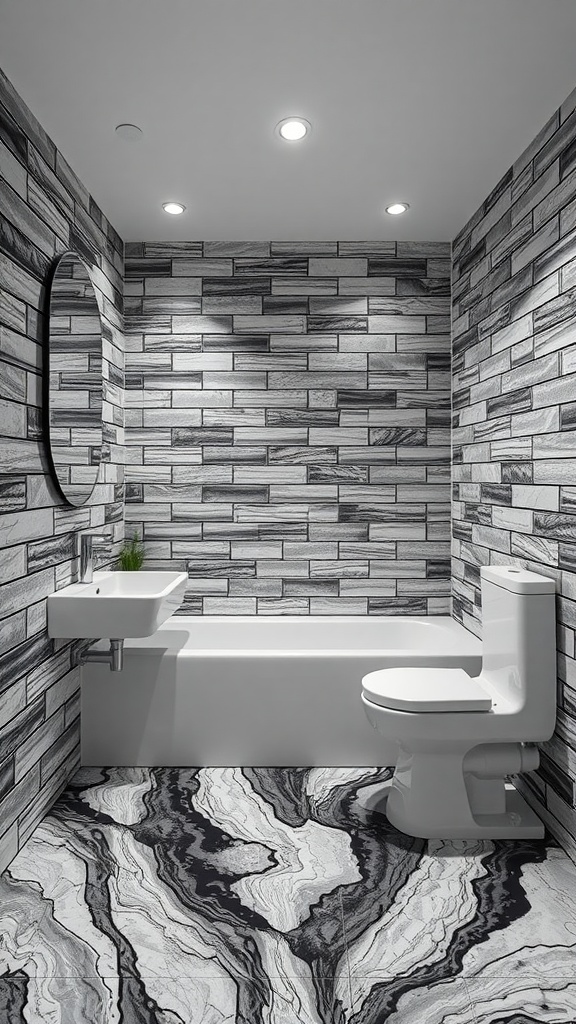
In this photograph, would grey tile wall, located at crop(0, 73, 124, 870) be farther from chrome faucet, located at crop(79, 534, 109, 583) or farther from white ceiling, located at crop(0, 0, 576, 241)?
white ceiling, located at crop(0, 0, 576, 241)

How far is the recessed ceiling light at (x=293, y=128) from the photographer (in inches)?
97.4

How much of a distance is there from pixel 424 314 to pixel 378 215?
2.08 ft

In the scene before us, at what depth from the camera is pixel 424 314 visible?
147 inches

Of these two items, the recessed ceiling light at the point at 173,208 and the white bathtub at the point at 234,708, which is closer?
the white bathtub at the point at 234,708

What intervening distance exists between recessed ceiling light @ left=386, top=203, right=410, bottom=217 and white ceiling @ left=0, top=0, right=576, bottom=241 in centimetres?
5

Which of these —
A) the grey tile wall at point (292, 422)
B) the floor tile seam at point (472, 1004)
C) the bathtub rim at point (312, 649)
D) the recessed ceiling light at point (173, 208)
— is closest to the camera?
the floor tile seam at point (472, 1004)

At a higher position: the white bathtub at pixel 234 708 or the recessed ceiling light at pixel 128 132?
the recessed ceiling light at pixel 128 132

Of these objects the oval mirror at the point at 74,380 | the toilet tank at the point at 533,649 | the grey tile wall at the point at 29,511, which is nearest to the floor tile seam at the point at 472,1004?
the toilet tank at the point at 533,649

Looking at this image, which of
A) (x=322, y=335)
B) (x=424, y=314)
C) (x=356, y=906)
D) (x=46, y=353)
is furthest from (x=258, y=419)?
(x=356, y=906)

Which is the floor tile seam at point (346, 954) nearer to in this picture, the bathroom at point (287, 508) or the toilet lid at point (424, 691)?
the bathroom at point (287, 508)

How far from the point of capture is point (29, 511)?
2.36 meters

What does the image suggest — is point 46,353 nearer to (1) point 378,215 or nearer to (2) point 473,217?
(1) point 378,215

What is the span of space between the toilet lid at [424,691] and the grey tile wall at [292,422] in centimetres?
119

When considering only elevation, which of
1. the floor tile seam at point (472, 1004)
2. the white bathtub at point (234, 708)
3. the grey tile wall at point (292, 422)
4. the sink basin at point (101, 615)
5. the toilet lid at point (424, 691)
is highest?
the grey tile wall at point (292, 422)
